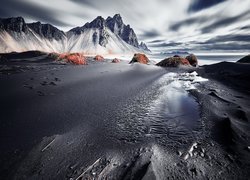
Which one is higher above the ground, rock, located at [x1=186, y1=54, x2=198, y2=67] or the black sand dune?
the black sand dune

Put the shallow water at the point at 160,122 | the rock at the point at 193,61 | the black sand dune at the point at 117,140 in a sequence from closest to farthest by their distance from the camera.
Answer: the black sand dune at the point at 117,140, the shallow water at the point at 160,122, the rock at the point at 193,61

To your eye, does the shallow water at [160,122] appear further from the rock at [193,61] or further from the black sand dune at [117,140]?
the rock at [193,61]

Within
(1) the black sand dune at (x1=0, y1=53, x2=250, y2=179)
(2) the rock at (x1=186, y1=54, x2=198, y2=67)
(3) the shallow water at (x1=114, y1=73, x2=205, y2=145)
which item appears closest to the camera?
(1) the black sand dune at (x1=0, y1=53, x2=250, y2=179)

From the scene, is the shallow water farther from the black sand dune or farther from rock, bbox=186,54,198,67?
rock, bbox=186,54,198,67

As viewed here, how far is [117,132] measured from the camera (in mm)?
4254

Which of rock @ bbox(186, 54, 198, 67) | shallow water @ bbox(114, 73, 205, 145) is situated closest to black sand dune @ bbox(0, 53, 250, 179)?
shallow water @ bbox(114, 73, 205, 145)

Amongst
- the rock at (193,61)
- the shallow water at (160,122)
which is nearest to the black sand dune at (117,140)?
the shallow water at (160,122)

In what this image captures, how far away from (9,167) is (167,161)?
2.97m

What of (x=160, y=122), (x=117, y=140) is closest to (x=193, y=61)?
(x=160, y=122)

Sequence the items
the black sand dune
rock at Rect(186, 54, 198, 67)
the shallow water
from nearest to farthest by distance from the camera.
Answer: the black sand dune
the shallow water
rock at Rect(186, 54, 198, 67)

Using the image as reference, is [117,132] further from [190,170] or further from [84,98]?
[84,98]

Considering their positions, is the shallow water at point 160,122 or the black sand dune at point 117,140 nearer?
the black sand dune at point 117,140

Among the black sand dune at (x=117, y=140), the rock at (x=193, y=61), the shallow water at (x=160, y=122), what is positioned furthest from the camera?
the rock at (x=193, y=61)

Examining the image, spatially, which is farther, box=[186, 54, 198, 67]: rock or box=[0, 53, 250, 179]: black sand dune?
box=[186, 54, 198, 67]: rock
